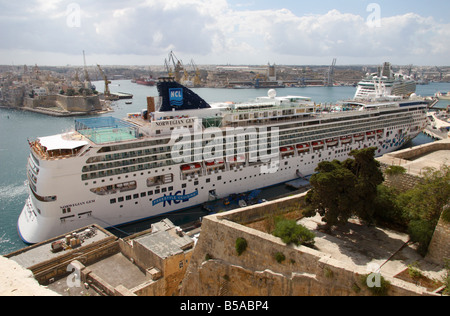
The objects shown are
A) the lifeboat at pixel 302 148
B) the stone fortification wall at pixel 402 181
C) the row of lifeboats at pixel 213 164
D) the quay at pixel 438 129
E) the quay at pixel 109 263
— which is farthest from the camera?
the quay at pixel 438 129

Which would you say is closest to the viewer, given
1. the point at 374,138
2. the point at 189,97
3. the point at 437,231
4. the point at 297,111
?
the point at 437,231

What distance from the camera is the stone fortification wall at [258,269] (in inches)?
307

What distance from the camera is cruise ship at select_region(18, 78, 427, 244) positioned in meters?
19.9

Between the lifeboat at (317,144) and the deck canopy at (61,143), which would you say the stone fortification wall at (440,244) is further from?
the lifeboat at (317,144)

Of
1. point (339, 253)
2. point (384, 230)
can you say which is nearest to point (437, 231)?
point (384, 230)

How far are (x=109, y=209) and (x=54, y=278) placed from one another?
7.48m

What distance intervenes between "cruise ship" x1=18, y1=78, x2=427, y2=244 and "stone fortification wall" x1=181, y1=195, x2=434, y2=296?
11292 mm

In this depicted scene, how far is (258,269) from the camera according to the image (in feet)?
31.1

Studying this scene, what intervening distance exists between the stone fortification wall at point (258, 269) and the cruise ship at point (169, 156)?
11292 millimetres

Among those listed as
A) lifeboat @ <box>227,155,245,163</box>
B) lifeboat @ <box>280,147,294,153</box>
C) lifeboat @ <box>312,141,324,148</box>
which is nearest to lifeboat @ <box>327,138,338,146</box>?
lifeboat @ <box>312,141,324,148</box>

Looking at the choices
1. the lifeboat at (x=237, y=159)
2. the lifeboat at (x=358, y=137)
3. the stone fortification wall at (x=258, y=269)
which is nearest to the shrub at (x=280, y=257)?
the stone fortification wall at (x=258, y=269)

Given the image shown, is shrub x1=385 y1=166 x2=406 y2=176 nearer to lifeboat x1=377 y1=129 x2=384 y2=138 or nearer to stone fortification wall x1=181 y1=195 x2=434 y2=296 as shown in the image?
stone fortification wall x1=181 y1=195 x2=434 y2=296

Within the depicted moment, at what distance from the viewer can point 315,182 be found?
1101 cm

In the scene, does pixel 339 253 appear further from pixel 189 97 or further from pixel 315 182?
pixel 189 97
